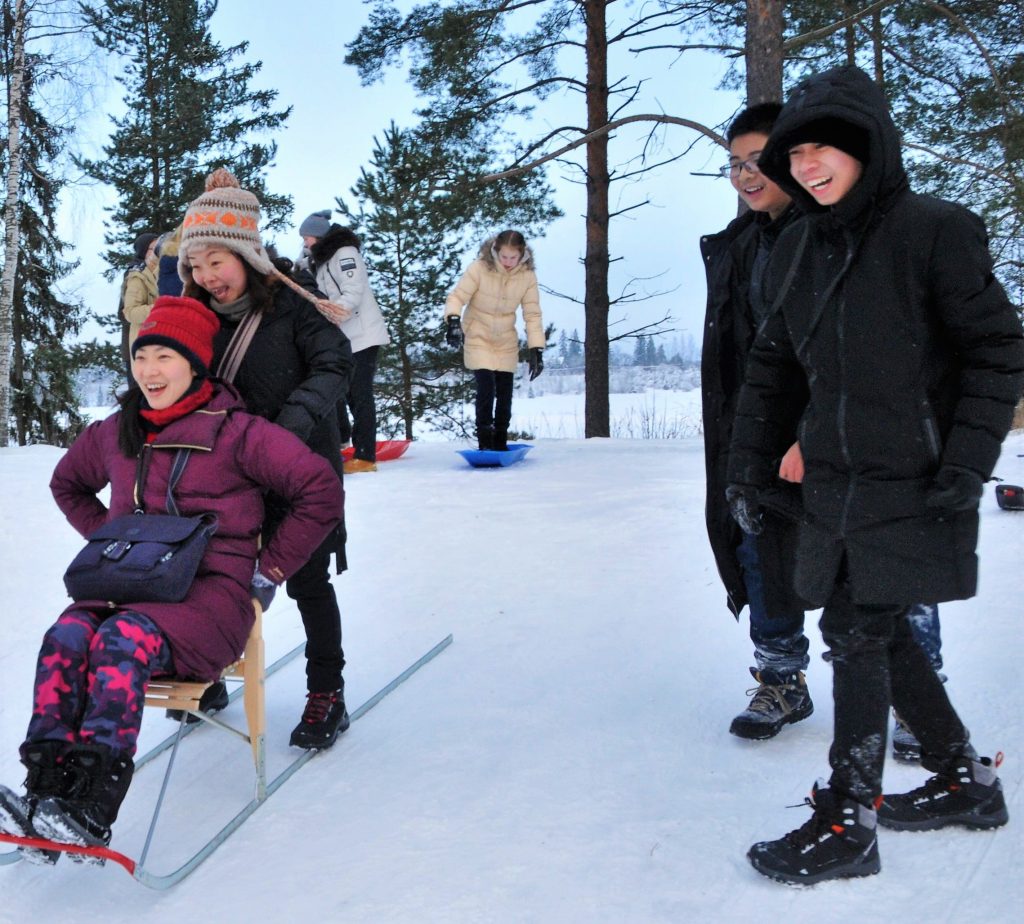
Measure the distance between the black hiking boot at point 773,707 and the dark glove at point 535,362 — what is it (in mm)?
4467

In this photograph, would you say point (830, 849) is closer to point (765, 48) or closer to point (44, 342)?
point (765, 48)

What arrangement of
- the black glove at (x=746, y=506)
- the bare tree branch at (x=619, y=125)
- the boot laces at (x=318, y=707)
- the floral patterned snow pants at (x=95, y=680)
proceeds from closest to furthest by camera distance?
the floral patterned snow pants at (x=95, y=680), the black glove at (x=746, y=506), the boot laces at (x=318, y=707), the bare tree branch at (x=619, y=125)

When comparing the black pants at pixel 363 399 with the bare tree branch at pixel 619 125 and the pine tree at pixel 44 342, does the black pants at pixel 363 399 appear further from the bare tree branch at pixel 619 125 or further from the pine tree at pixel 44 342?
the pine tree at pixel 44 342

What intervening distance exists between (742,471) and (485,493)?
3941mm

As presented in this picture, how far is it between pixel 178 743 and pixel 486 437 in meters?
4.77

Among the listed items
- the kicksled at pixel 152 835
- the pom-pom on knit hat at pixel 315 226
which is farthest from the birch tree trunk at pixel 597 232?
the kicksled at pixel 152 835

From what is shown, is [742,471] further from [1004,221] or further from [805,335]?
[1004,221]

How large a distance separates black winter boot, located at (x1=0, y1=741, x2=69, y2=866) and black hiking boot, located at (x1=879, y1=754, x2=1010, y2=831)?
5.61 ft

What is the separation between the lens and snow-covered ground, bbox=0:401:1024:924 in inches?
80.6

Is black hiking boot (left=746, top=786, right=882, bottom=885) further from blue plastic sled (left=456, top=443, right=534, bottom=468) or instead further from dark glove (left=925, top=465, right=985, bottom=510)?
blue plastic sled (left=456, top=443, right=534, bottom=468)

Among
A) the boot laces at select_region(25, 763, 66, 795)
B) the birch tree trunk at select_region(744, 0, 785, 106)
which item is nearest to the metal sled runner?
the boot laces at select_region(25, 763, 66, 795)

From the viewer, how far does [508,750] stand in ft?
9.23

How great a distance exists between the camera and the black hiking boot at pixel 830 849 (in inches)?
79.5

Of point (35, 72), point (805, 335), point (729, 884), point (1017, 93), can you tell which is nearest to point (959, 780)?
point (729, 884)
